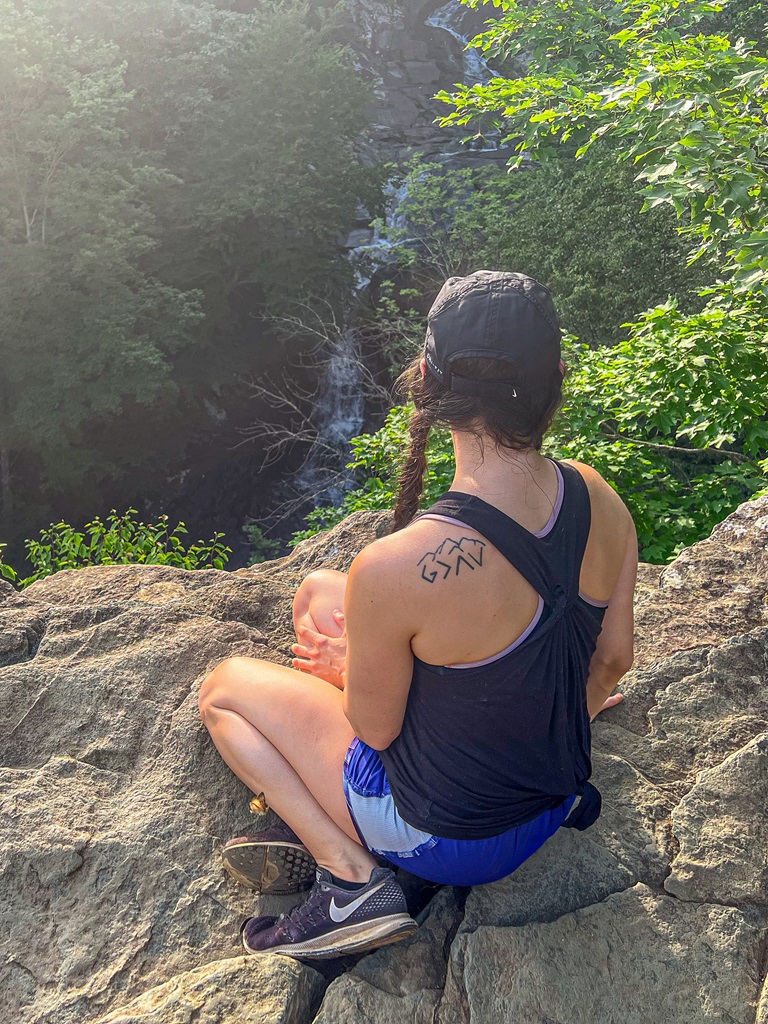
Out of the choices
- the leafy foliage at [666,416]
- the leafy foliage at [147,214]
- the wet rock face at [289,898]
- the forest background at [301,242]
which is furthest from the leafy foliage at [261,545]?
the wet rock face at [289,898]

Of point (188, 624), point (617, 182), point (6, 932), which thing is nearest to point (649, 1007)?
point (6, 932)

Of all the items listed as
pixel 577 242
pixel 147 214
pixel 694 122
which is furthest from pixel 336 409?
pixel 694 122

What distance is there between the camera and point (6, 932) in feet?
6.37

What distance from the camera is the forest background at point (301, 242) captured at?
16.1 ft

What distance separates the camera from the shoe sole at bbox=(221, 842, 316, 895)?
198cm

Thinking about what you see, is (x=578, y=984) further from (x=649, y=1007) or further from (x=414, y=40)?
(x=414, y=40)

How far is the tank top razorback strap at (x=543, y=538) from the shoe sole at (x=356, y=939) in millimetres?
800

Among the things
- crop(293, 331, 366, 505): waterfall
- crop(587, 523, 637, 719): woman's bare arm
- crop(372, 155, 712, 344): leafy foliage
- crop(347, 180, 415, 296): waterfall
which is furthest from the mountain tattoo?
crop(347, 180, 415, 296): waterfall

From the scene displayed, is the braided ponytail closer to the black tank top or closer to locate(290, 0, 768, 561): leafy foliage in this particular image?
the black tank top

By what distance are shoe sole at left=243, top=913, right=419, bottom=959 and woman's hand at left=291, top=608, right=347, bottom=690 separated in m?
0.59

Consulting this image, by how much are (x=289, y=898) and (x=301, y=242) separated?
1674 cm

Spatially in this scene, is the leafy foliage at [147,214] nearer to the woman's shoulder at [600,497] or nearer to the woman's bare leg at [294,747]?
the woman's bare leg at [294,747]

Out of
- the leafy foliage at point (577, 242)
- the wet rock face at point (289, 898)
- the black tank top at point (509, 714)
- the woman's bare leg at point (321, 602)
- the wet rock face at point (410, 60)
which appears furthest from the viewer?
the wet rock face at point (410, 60)

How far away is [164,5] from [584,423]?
52.8 feet
